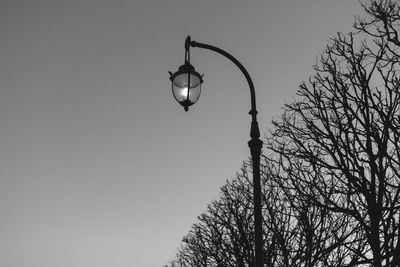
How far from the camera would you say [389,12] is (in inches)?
420

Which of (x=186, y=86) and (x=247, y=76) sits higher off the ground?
(x=247, y=76)

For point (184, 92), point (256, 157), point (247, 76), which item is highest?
point (247, 76)

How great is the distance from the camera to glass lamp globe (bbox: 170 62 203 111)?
5652mm

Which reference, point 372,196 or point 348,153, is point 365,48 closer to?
point 348,153

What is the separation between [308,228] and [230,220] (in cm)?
1003

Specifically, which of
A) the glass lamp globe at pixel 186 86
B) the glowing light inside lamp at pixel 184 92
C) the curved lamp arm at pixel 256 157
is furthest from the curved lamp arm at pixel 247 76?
the glowing light inside lamp at pixel 184 92

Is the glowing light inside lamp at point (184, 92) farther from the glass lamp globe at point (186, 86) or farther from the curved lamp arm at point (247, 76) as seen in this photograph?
the curved lamp arm at point (247, 76)

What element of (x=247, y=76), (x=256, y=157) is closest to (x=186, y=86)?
(x=247, y=76)

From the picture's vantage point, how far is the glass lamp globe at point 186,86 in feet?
18.5

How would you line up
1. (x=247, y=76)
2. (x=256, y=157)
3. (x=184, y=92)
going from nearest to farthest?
(x=256, y=157), (x=184, y=92), (x=247, y=76)

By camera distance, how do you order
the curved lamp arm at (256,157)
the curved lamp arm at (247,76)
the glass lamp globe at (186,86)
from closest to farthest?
1. the curved lamp arm at (256,157)
2. the glass lamp globe at (186,86)
3. the curved lamp arm at (247,76)

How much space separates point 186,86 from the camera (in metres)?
5.67

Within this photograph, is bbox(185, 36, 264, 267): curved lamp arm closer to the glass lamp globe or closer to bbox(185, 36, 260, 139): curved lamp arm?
bbox(185, 36, 260, 139): curved lamp arm

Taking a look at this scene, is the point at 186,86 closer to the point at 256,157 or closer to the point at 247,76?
the point at 247,76
